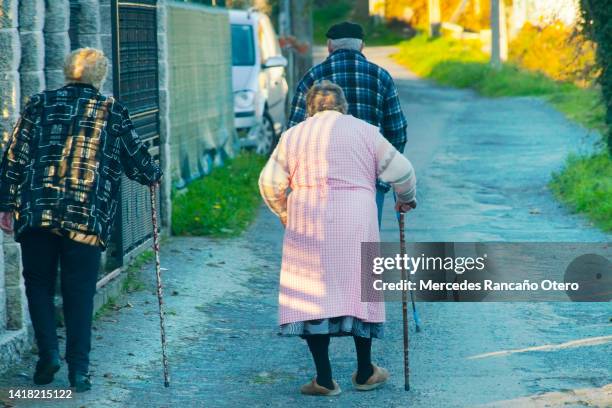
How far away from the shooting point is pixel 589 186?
14977 millimetres

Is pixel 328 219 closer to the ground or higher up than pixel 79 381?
higher up

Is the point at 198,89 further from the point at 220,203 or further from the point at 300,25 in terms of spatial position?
the point at 300,25

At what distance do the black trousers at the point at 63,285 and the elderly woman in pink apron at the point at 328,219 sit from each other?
100cm

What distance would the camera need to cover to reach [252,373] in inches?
308

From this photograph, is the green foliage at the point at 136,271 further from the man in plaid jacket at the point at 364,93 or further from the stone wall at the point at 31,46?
the stone wall at the point at 31,46

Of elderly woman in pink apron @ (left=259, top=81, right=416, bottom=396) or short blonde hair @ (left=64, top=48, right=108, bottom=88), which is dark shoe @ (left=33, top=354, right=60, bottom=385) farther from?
short blonde hair @ (left=64, top=48, right=108, bottom=88)

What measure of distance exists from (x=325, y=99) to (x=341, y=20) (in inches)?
2683

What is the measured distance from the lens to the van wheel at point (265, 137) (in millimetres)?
19266

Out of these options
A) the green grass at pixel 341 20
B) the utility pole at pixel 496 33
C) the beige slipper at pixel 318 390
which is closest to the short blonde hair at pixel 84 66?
the beige slipper at pixel 318 390

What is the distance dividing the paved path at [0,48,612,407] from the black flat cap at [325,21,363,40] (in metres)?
1.91

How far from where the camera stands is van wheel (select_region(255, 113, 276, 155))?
63.2ft

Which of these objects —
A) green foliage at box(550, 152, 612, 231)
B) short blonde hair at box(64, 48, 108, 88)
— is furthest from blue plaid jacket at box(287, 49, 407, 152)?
green foliage at box(550, 152, 612, 231)

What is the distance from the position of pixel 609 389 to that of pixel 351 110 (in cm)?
246

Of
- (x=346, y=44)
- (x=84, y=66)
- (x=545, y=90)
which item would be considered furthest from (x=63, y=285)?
(x=545, y=90)
